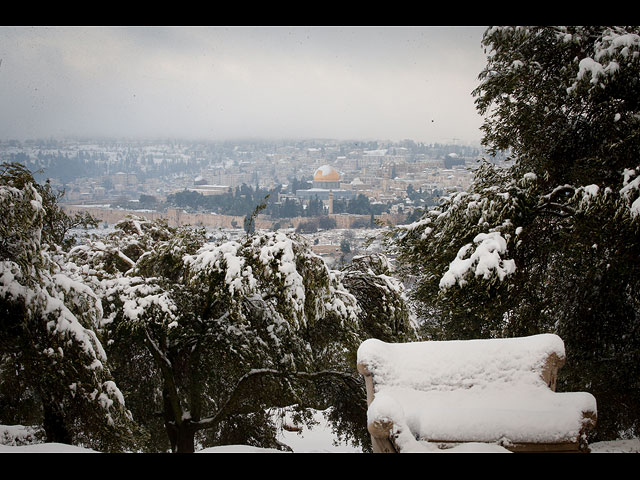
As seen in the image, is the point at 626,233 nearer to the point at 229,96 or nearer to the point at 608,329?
the point at 608,329

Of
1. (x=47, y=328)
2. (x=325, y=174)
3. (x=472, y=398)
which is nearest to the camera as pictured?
(x=472, y=398)

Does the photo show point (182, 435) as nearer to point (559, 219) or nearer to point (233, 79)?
point (233, 79)

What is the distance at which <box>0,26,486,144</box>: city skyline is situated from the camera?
11.6ft

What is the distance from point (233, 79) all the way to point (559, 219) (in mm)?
2536

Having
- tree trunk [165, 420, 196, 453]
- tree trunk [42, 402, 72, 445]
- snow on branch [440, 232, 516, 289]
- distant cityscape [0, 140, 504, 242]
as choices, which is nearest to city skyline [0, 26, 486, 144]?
distant cityscape [0, 140, 504, 242]

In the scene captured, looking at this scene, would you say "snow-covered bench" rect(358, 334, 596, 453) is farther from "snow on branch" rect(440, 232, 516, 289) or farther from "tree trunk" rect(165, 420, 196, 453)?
"tree trunk" rect(165, 420, 196, 453)

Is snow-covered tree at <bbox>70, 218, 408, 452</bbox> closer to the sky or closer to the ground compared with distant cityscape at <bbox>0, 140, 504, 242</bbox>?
closer to the ground

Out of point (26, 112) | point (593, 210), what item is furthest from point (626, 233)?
point (26, 112)

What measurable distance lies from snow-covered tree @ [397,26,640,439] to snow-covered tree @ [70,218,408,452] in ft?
2.39

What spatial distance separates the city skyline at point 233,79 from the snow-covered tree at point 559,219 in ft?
A: 1.26

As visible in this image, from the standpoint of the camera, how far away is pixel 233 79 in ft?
12.2

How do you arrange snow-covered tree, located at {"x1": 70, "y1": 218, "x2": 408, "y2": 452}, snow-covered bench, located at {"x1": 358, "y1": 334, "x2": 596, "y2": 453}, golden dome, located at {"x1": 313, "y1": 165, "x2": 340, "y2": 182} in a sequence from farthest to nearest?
1. golden dome, located at {"x1": 313, "y1": 165, "x2": 340, "y2": 182}
2. snow-covered tree, located at {"x1": 70, "y1": 218, "x2": 408, "y2": 452}
3. snow-covered bench, located at {"x1": 358, "y1": 334, "x2": 596, "y2": 453}

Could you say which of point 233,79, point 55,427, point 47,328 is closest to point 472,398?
point 47,328

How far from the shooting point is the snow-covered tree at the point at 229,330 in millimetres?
3197
